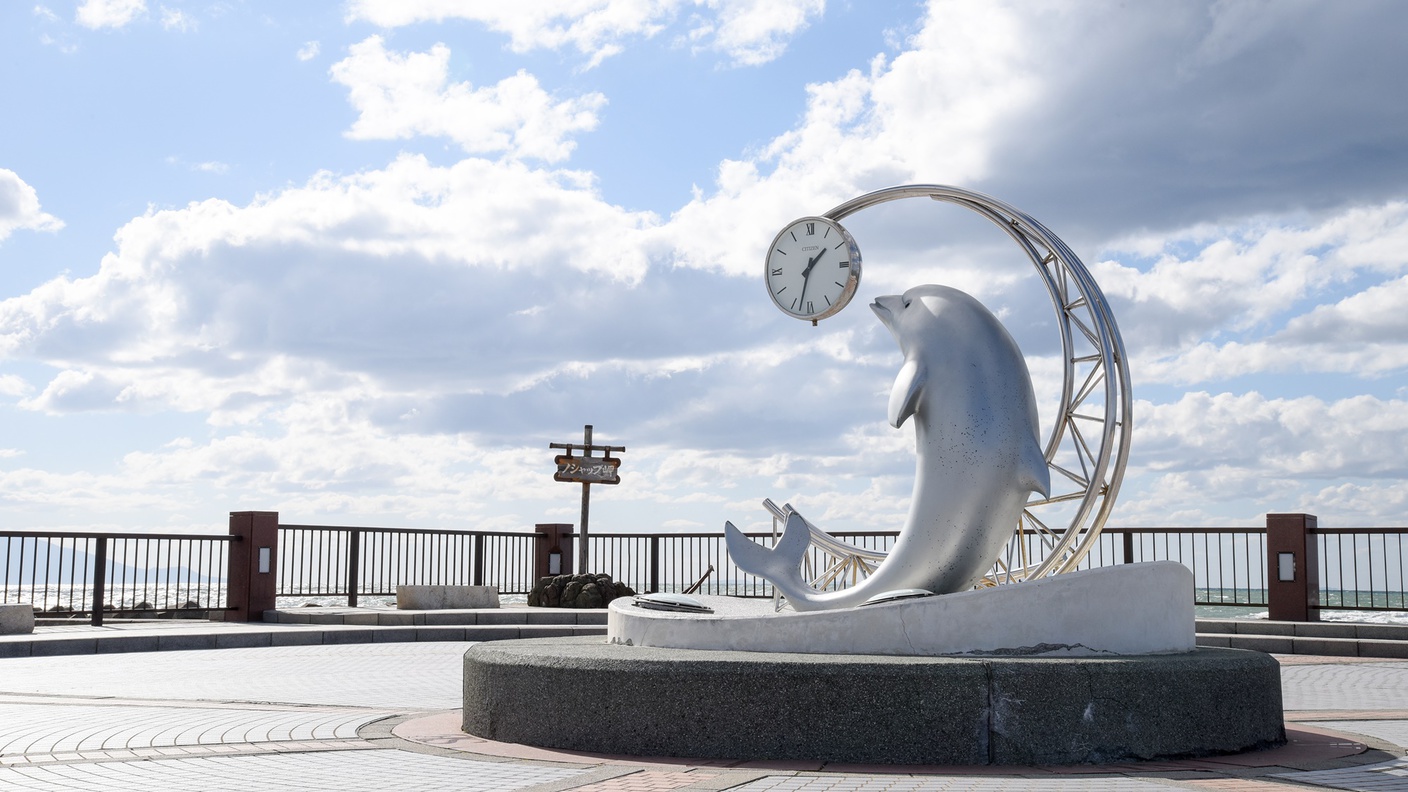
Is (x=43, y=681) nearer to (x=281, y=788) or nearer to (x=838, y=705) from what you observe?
(x=281, y=788)

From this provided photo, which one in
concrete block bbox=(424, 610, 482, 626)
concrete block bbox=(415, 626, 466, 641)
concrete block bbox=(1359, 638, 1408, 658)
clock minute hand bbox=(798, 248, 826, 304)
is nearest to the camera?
clock minute hand bbox=(798, 248, 826, 304)

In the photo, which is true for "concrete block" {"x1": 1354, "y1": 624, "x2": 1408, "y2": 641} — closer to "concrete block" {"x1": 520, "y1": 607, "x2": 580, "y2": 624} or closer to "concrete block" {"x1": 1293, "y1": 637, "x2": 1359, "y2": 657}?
"concrete block" {"x1": 1293, "y1": 637, "x2": 1359, "y2": 657}

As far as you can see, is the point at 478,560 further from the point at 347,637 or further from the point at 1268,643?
the point at 1268,643

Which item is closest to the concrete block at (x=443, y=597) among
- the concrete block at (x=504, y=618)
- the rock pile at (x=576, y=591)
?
the rock pile at (x=576, y=591)

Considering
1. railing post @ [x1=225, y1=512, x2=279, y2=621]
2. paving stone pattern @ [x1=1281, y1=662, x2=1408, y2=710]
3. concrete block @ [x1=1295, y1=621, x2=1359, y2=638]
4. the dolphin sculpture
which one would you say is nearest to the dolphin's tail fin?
the dolphin sculpture

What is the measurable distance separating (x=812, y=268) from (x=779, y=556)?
8.52ft

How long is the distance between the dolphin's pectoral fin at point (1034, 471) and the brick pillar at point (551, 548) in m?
16.2

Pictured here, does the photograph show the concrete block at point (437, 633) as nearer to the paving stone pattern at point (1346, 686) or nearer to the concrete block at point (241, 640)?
the concrete block at point (241, 640)

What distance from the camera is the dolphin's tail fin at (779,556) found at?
8367 mm

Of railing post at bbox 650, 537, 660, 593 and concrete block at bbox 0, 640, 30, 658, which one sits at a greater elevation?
railing post at bbox 650, 537, 660, 593

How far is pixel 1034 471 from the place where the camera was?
25.9 ft

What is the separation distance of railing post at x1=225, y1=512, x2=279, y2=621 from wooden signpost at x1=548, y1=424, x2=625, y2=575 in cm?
557

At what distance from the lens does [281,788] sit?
559cm

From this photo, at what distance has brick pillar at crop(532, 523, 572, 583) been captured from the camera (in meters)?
23.3
